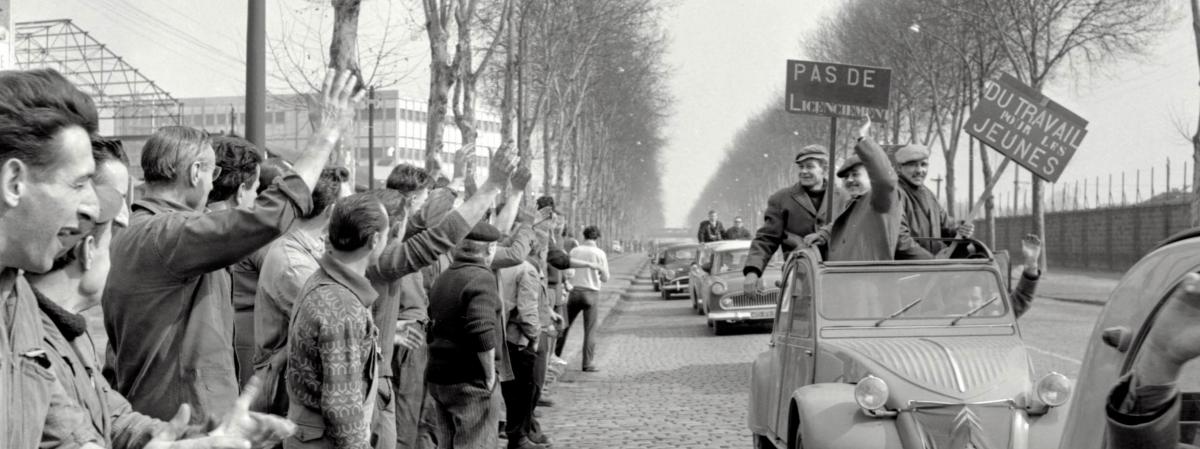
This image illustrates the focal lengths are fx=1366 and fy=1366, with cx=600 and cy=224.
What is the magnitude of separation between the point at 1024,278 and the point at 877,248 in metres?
0.84

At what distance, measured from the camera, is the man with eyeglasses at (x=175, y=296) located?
158 inches

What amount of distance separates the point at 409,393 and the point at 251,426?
4.62 m

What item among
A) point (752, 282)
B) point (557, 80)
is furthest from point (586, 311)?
point (557, 80)

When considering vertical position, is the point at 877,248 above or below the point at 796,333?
above

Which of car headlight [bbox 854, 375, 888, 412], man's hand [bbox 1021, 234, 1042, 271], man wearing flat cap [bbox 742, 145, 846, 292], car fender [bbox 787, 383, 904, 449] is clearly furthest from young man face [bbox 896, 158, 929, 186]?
car headlight [bbox 854, 375, 888, 412]

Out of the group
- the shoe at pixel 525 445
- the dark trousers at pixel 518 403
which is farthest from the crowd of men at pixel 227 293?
the shoe at pixel 525 445

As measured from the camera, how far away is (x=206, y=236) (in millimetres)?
3799

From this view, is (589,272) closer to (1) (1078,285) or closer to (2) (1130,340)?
(2) (1130,340)

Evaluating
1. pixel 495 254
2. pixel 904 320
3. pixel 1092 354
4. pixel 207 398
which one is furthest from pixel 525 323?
pixel 1092 354

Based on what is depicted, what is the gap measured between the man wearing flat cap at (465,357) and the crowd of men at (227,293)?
0.01 meters

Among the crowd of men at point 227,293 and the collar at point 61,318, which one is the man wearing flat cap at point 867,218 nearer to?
the crowd of men at point 227,293

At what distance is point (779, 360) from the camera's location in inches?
322

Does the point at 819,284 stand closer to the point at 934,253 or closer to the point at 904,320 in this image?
the point at 904,320

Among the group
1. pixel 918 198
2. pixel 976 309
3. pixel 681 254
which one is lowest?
pixel 681 254
